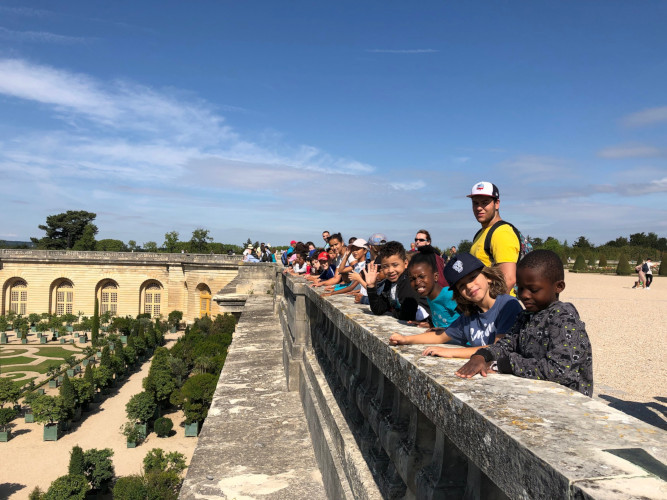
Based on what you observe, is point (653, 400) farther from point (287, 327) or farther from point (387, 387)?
point (387, 387)

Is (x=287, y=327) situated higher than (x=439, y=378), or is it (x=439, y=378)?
(x=439, y=378)

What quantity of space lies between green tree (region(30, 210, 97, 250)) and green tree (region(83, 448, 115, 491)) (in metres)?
51.1

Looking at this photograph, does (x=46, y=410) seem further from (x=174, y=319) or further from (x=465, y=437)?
(x=465, y=437)

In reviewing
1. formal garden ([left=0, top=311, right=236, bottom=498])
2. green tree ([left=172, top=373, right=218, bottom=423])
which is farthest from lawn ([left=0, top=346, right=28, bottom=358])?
green tree ([left=172, top=373, right=218, bottom=423])

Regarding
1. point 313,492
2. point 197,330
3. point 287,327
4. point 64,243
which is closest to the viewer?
point 313,492

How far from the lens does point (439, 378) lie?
1330 millimetres

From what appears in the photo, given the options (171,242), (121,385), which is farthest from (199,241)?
(121,385)

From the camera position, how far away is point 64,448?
17547mm

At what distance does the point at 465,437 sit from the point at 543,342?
1.96 feet

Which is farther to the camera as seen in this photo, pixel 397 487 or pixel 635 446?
pixel 397 487

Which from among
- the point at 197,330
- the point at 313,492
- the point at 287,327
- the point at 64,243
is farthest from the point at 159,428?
the point at 64,243

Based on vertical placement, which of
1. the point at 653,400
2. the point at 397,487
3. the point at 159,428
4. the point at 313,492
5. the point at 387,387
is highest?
the point at 387,387

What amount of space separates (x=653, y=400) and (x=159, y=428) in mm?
15921

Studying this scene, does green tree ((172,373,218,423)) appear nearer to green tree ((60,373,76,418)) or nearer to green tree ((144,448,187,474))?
green tree ((144,448,187,474))
